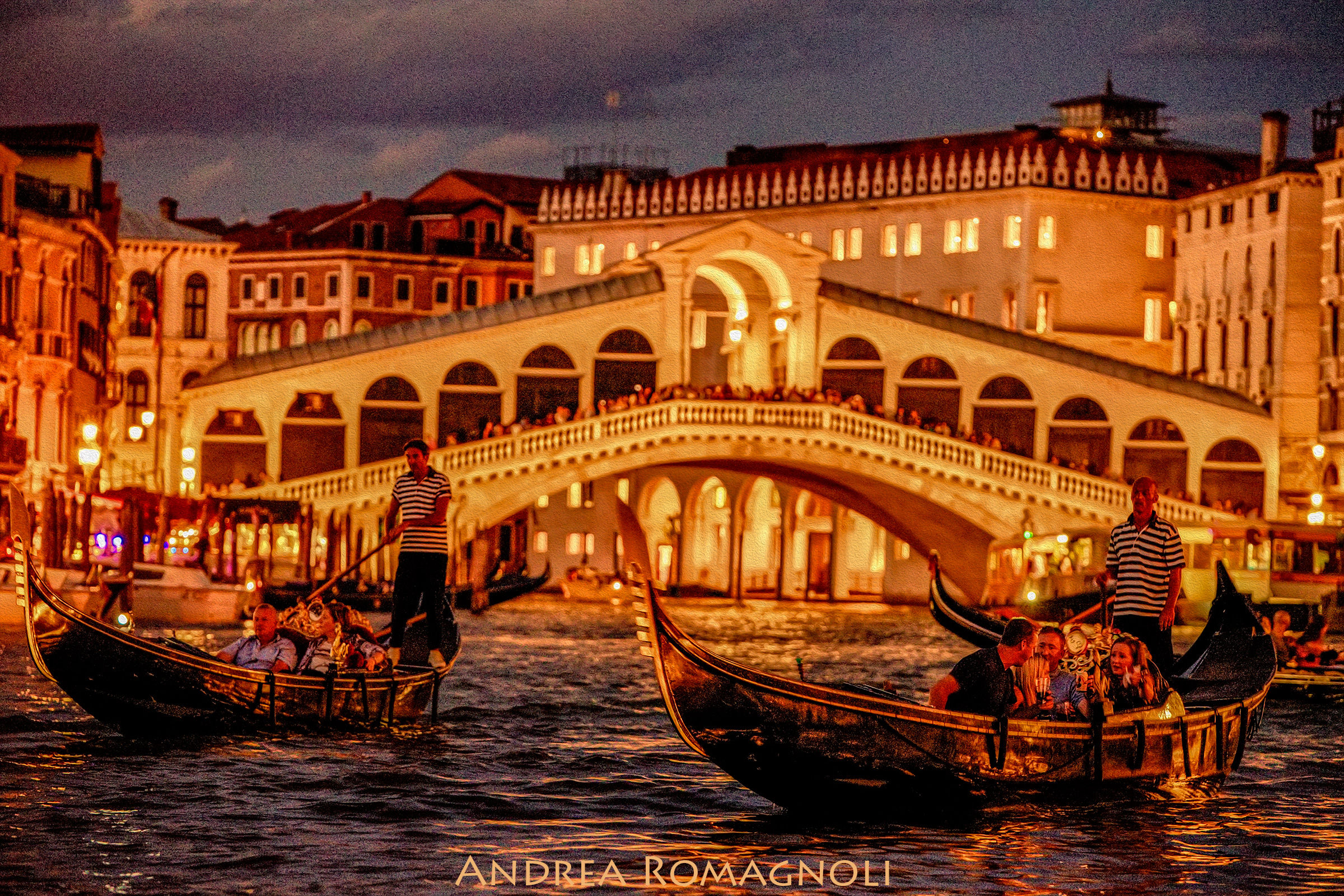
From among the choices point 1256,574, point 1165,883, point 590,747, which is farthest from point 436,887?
point 1256,574

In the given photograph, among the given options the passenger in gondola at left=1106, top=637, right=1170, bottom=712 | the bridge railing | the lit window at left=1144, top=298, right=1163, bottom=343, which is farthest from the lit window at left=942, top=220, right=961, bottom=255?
the passenger in gondola at left=1106, top=637, right=1170, bottom=712

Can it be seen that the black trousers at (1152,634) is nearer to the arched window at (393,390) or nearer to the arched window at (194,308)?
the arched window at (393,390)

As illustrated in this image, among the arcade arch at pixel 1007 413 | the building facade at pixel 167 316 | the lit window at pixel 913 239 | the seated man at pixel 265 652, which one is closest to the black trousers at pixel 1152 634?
the seated man at pixel 265 652

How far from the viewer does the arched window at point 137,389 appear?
60844 millimetres

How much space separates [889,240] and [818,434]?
13170 millimetres

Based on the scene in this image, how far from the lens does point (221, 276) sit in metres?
62.0

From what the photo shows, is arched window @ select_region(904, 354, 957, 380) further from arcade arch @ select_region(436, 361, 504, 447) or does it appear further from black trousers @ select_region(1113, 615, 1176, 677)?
black trousers @ select_region(1113, 615, 1176, 677)

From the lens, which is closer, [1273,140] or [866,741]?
[866,741]

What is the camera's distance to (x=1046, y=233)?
50.8 meters

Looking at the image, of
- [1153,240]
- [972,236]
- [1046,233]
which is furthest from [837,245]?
[1153,240]

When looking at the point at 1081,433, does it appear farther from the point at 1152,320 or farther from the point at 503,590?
the point at 503,590

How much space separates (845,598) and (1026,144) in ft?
31.5

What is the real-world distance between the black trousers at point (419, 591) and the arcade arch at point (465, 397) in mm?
28045

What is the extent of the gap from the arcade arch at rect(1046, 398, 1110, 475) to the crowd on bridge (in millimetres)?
2318
